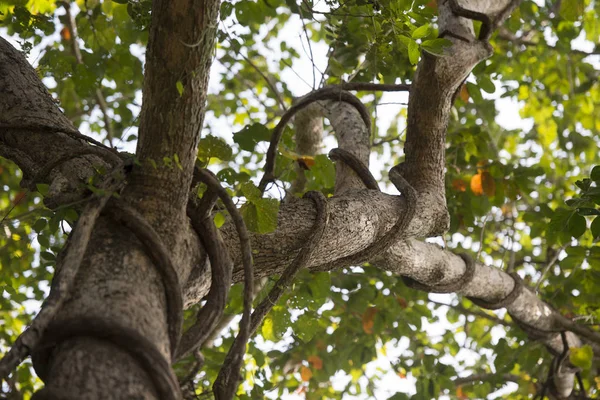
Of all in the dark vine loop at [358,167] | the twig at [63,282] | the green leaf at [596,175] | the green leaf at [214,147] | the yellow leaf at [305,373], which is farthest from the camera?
the yellow leaf at [305,373]

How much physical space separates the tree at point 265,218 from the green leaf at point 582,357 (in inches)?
0.4

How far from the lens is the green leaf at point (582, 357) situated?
98.3 inches

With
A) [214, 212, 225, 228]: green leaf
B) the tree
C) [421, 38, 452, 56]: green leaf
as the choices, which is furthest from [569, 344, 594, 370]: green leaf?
[214, 212, 225, 228]: green leaf

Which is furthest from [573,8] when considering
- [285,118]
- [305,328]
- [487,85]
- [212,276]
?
[212,276]

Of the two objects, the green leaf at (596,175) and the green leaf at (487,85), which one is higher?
the green leaf at (487,85)

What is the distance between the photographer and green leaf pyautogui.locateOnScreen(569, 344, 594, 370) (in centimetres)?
250

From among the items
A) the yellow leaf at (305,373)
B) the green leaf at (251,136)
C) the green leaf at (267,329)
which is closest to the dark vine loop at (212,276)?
the green leaf at (251,136)

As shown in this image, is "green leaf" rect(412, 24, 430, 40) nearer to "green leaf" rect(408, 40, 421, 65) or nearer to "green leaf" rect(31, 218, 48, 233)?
"green leaf" rect(408, 40, 421, 65)

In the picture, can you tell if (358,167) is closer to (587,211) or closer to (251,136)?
(251,136)

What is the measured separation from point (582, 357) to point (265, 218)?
1767 millimetres

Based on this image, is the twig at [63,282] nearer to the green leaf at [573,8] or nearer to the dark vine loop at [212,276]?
the dark vine loop at [212,276]

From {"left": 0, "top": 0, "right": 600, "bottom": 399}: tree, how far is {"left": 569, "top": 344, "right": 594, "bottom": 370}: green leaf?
0.04ft

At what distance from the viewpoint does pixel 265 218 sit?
1.33 m

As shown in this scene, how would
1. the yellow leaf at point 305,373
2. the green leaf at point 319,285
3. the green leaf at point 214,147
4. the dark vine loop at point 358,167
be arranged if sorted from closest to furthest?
the green leaf at point 214,147
the dark vine loop at point 358,167
the green leaf at point 319,285
the yellow leaf at point 305,373
